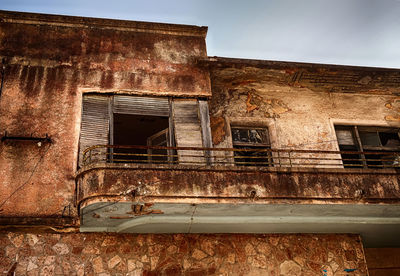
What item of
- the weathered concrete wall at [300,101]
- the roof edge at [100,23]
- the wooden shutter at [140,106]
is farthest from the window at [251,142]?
the roof edge at [100,23]

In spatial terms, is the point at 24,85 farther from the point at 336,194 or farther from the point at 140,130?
the point at 336,194

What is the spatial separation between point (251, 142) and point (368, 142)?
3001 millimetres

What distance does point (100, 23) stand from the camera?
→ 9.86m

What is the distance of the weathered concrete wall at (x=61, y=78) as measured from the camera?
7895 millimetres

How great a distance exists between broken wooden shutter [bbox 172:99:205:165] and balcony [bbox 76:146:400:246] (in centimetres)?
88

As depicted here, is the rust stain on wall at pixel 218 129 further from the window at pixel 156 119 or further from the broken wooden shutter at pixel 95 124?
the broken wooden shutter at pixel 95 124

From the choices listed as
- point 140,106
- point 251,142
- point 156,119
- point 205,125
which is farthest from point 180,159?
point 251,142

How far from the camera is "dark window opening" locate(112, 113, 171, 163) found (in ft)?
29.8

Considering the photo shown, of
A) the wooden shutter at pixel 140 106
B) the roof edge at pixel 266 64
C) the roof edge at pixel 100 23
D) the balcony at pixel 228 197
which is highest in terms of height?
the roof edge at pixel 100 23

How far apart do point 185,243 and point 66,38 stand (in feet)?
16.7

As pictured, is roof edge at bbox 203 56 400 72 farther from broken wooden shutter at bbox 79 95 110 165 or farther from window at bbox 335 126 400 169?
broken wooden shutter at bbox 79 95 110 165

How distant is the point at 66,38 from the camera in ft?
31.4

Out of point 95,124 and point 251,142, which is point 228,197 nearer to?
point 251,142

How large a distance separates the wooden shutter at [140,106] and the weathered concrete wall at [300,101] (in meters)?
1.32
